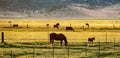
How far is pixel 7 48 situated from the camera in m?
34.0

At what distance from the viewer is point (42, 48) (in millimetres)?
33781

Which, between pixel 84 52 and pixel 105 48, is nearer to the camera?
pixel 84 52

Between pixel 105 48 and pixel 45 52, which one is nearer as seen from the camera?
pixel 45 52

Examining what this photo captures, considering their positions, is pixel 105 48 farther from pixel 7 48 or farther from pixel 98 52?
pixel 7 48

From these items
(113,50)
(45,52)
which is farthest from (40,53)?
(113,50)

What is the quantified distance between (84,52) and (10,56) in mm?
6051

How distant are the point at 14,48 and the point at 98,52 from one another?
7.53 metres

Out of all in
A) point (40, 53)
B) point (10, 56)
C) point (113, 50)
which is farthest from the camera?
point (113, 50)

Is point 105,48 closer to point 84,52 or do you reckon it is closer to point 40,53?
point 84,52

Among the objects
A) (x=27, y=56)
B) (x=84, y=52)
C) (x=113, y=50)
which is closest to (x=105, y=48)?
(x=113, y=50)

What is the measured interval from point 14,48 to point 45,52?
4.11 metres

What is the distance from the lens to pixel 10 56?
28344 millimetres

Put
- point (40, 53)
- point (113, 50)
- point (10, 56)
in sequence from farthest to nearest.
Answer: point (113, 50)
point (40, 53)
point (10, 56)

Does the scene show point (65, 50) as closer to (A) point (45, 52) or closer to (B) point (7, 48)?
(A) point (45, 52)
